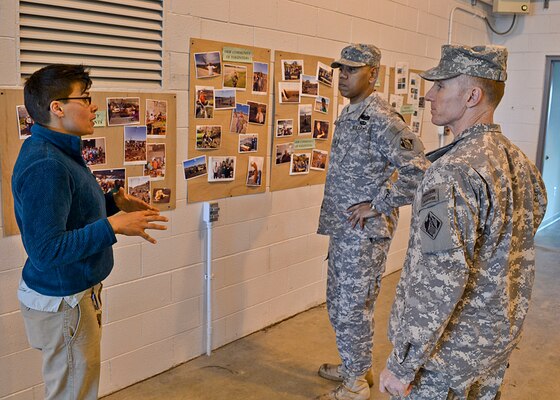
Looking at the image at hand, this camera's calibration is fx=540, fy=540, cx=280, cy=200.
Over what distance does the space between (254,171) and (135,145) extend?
35.1 inches

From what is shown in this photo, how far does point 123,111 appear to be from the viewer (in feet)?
8.58

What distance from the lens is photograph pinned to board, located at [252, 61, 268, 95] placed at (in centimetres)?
327

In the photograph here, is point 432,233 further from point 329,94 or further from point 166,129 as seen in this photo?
point 329,94

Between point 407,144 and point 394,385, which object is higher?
point 407,144

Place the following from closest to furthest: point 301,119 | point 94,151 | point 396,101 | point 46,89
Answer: point 46,89, point 94,151, point 301,119, point 396,101

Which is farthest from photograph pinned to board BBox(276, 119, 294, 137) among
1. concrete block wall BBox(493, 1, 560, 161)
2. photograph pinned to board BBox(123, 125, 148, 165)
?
concrete block wall BBox(493, 1, 560, 161)

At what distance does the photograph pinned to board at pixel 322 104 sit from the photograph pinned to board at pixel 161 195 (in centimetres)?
138

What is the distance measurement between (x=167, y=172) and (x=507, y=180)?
6.01 ft

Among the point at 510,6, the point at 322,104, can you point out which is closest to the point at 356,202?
the point at 322,104

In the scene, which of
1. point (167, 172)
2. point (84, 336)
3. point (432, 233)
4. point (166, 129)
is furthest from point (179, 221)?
point (432, 233)

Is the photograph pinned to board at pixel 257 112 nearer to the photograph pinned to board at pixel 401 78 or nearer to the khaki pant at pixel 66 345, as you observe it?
the khaki pant at pixel 66 345

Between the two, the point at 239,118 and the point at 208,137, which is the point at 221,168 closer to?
the point at 208,137

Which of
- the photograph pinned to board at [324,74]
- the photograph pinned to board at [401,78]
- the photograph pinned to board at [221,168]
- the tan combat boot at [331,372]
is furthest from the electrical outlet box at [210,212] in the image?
the photograph pinned to board at [401,78]

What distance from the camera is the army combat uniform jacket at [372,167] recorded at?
8.44ft
